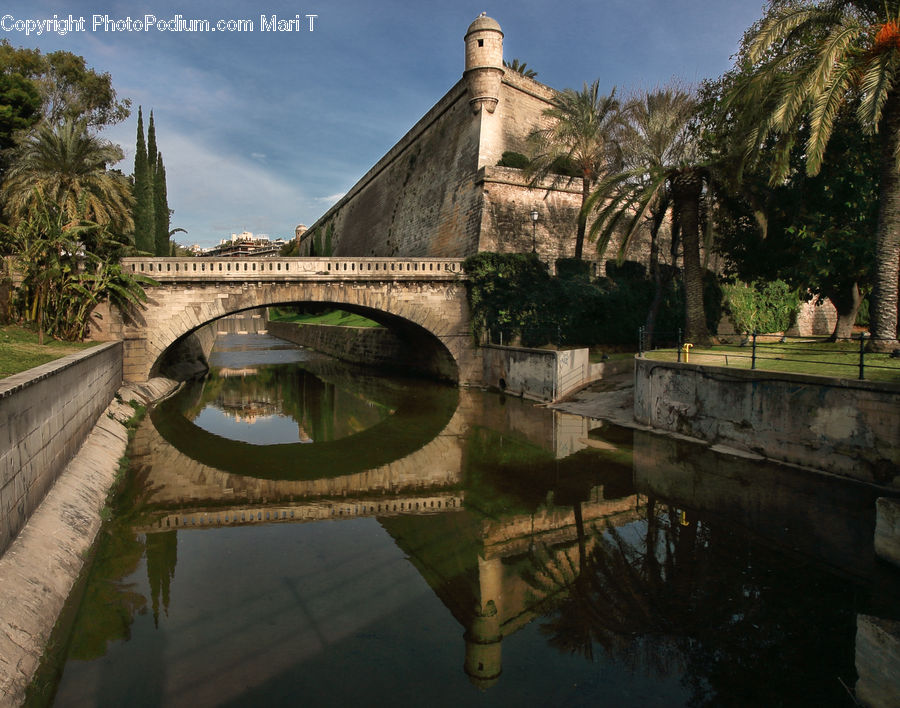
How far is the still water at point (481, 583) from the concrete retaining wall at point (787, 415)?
2.02 ft

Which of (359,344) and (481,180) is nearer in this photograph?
(481,180)

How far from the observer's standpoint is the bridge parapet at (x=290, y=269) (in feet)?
65.1

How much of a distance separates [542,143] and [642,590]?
79.7 feet

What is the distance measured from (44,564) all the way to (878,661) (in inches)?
306

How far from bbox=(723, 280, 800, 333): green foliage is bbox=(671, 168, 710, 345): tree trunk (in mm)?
12557

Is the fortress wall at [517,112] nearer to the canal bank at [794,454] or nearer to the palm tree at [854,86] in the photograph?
the palm tree at [854,86]

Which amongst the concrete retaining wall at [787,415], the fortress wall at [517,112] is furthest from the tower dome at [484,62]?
the concrete retaining wall at [787,415]

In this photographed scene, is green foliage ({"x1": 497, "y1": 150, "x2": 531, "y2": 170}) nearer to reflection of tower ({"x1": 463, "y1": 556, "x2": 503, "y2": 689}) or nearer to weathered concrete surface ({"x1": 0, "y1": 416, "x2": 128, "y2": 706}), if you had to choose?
weathered concrete surface ({"x1": 0, "y1": 416, "x2": 128, "y2": 706})

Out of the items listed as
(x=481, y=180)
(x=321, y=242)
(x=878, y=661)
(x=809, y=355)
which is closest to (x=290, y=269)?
(x=481, y=180)

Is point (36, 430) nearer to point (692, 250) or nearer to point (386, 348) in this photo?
point (692, 250)

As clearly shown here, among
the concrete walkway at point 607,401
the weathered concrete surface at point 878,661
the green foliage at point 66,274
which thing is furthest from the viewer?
the green foliage at point 66,274

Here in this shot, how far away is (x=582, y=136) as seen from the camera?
24141 mm

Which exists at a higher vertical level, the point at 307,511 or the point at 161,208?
the point at 161,208

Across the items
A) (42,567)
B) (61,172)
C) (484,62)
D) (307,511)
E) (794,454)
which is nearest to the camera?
(42,567)
